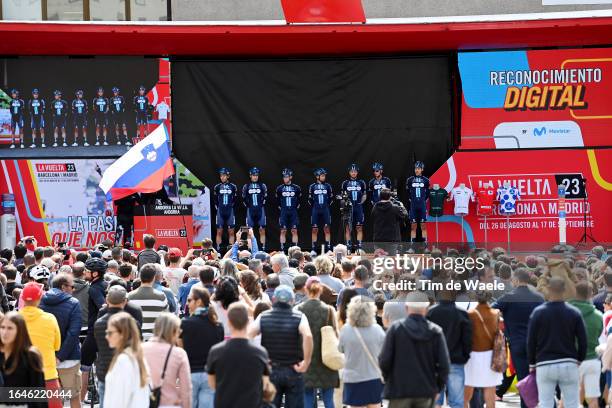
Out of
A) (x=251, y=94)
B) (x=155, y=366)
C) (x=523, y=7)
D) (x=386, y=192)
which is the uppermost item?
(x=523, y=7)

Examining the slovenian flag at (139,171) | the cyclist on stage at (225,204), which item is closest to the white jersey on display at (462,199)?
the cyclist on stage at (225,204)

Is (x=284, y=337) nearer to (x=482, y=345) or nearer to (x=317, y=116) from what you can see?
(x=482, y=345)

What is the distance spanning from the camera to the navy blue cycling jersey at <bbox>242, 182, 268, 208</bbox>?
86.1ft

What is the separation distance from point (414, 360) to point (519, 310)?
2588mm

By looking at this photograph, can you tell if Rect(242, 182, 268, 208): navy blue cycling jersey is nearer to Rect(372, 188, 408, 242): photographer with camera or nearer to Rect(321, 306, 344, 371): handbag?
Rect(372, 188, 408, 242): photographer with camera

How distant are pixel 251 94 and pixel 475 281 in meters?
17.1

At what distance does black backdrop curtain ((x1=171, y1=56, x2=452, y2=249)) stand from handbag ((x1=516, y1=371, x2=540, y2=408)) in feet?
56.9

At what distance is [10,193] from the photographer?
26562 millimetres

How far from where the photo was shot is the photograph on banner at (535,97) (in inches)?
1041

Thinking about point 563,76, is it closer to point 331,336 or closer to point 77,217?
point 77,217

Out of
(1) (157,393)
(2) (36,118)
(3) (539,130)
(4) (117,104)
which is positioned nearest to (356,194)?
(3) (539,130)

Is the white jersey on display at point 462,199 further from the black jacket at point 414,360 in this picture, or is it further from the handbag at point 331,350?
the black jacket at point 414,360

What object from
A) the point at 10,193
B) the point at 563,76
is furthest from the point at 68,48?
the point at 563,76

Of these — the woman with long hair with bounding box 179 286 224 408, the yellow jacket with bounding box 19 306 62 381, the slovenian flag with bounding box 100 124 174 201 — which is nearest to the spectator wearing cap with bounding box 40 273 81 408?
the yellow jacket with bounding box 19 306 62 381
